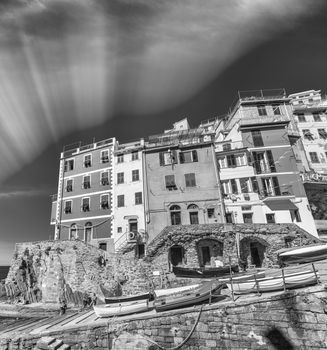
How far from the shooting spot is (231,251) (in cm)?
2364

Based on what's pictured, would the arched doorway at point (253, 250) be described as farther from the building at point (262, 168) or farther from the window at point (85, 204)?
the window at point (85, 204)

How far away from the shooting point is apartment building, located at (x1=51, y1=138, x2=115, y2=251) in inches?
1246

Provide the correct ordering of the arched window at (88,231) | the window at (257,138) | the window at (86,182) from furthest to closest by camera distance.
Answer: the window at (86,182) → the window at (257,138) → the arched window at (88,231)

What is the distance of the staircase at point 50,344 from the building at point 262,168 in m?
22.8

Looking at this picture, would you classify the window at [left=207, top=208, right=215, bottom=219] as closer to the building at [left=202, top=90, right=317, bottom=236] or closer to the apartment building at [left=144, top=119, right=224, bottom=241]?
the apartment building at [left=144, top=119, right=224, bottom=241]

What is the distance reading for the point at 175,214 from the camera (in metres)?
29.5

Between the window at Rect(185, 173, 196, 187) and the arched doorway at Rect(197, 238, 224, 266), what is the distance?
8.08 meters

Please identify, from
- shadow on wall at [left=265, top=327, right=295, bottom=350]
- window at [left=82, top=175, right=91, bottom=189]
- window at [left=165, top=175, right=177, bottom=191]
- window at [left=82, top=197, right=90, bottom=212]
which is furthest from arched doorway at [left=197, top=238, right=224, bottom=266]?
window at [left=82, top=175, right=91, bottom=189]

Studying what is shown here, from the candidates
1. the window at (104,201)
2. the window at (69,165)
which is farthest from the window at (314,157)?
the window at (69,165)

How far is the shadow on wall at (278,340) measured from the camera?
31.3 feet

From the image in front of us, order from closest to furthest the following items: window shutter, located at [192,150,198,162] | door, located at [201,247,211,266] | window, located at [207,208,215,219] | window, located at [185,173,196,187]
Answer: door, located at [201,247,211,266] → window, located at [207,208,215,219] → window, located at [185,173,196,187] → window shutter, located at [192,150,198,162]

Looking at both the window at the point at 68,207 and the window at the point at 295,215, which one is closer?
the window at the point at 295,215

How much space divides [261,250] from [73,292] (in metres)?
23.1

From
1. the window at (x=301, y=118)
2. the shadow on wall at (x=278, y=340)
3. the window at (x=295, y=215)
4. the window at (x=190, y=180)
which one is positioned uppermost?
the window at (x=301, y=118)
